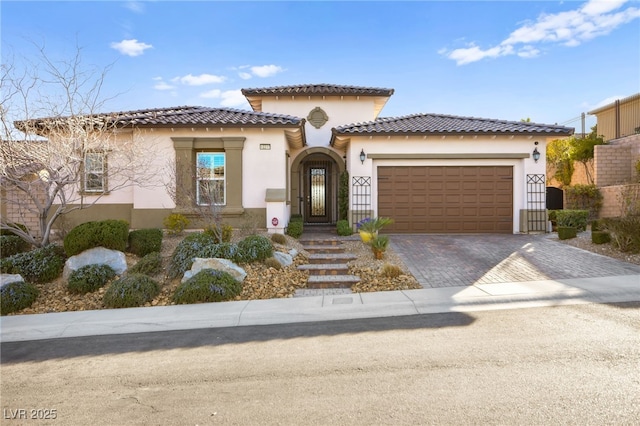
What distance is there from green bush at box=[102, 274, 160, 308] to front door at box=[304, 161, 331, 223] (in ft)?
33.2

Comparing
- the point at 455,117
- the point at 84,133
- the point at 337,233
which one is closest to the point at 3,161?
the point at 84,133

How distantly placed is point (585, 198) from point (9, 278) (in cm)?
2102

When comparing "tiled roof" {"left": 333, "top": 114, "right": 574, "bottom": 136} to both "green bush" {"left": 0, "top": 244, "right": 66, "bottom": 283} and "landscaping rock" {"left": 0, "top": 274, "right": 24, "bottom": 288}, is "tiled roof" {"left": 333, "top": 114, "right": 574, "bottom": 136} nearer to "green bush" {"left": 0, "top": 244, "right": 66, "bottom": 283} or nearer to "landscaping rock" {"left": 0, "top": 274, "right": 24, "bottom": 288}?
"green bush" {"left": 0, "top": 244, "right": 66, "bottom": 283}

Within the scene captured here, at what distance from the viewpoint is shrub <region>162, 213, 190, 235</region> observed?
11.8 m

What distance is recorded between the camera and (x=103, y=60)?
32.2 ft

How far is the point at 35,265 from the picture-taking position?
8969 millimetres

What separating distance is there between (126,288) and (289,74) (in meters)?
14.7

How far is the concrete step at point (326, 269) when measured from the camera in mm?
9234

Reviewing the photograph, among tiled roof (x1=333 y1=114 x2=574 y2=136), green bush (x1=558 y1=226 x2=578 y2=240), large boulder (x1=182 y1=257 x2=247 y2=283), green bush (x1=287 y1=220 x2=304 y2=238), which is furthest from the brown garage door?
large boulder (x1=182 y1=257 x2=247 y2=283)

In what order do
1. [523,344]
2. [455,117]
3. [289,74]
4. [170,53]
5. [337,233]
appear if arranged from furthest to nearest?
[289,74] → [455,117] → [337,233] → [170,53] → [523,344]

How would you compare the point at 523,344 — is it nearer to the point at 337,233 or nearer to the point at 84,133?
the point at 337,233

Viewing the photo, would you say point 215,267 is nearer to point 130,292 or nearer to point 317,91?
point 130,292

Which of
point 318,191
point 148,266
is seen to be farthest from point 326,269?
point 318,191

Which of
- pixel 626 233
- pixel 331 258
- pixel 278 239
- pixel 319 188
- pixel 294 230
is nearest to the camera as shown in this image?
pixel 626 233
